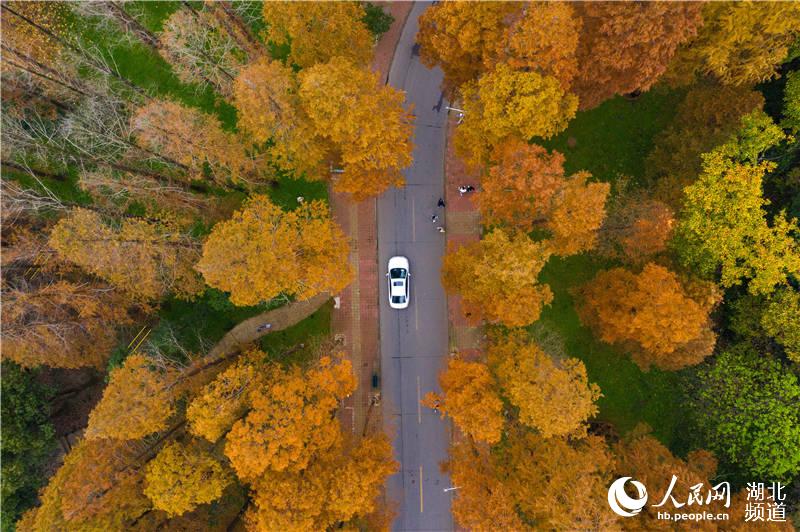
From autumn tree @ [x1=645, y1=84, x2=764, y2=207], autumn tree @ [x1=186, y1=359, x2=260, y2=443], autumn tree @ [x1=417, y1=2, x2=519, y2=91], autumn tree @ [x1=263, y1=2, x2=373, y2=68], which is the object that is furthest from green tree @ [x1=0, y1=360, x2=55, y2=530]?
autumn tree @ [x1=645, y1=84, x2=764, y2=207]

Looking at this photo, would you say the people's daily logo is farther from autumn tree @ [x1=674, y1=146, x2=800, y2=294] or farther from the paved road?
autumn tree @ [x1=674, y1=146, x2=800, y2=294]

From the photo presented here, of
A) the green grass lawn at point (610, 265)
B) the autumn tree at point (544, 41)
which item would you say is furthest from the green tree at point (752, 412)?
the autumn tree at point (544, 41)

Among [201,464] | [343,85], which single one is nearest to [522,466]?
[201,464]

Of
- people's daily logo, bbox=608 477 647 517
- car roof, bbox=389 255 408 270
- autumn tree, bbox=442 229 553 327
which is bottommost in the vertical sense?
people's daily logo, bbox=608 477 647 517

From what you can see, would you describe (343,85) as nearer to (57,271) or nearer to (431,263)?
(431,263)

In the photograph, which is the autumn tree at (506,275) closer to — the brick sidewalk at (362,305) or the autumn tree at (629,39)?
the brick sidewalk at (362,305)

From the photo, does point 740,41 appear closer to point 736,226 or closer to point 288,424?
point 736,226
